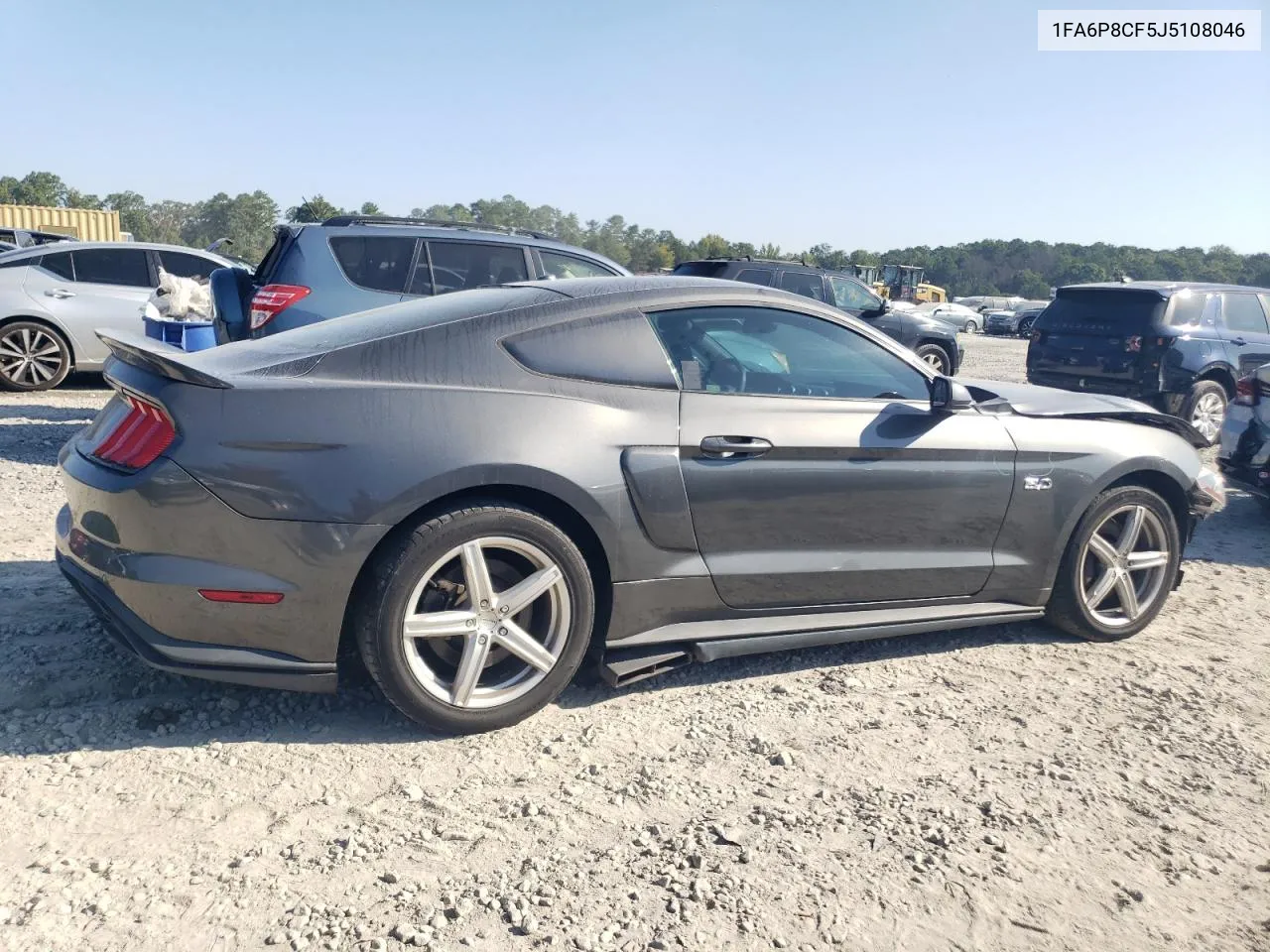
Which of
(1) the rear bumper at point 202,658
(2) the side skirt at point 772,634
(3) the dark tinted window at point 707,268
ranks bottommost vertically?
(2) the side skirt at point 772,634

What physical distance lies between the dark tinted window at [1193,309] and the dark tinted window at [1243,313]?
18 cm

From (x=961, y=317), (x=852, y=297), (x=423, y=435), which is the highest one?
(x=961, y=317)

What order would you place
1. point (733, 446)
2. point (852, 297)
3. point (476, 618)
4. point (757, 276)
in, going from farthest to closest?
1. point (852, 297)
2. point (757, 276)
3. point (733, 446)
4. point (476, 618)

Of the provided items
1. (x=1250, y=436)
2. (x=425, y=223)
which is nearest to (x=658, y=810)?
(x=425, y=223)

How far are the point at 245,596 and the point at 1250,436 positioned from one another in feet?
22.1

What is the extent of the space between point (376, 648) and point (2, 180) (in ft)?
302

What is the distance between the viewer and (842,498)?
3.72 m

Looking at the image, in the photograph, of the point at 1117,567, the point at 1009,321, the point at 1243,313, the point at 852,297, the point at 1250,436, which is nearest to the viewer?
the point at 1117,567

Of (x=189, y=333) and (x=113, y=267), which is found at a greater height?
(x=113, y=267)

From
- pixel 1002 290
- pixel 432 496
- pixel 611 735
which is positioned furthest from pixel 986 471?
pixel 1002 290

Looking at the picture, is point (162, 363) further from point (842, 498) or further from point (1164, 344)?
point (1164, 344)

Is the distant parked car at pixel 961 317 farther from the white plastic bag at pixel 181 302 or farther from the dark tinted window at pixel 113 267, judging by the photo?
the white plastic bag at pixel 181 302

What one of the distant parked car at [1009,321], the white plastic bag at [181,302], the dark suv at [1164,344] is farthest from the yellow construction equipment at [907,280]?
the white plastic bag at [181,302]

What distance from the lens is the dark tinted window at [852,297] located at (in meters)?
14.3
